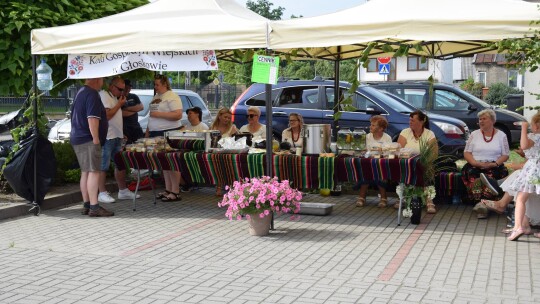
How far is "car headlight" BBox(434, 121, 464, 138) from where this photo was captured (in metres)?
14.6

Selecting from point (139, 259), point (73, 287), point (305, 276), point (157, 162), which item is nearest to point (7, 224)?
point (157, 162)

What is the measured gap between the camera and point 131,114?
11.7m

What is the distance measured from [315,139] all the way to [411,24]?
2.18 m

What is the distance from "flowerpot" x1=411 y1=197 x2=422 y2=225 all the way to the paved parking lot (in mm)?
95

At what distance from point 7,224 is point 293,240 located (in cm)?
361

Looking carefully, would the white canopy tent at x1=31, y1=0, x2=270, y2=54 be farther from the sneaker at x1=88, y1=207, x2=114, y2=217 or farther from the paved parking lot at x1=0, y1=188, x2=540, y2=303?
the paved parking lot at x1=0, y1=188, x2=540, y2=303

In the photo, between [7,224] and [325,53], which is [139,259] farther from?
[325,53]

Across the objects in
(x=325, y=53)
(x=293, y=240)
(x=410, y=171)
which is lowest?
(x=293, y=240)

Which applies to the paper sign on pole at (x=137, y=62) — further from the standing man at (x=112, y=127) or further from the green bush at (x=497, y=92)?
the green bush at (x=497, y=92)

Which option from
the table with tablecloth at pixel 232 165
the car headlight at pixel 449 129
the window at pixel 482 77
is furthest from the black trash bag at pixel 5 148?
the window at pixel 482 77

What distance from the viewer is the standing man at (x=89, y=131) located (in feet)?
31.4

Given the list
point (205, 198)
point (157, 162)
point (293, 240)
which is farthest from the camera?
point (205, 198)

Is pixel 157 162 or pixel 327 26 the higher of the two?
pixel 327 26

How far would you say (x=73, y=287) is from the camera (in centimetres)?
639
